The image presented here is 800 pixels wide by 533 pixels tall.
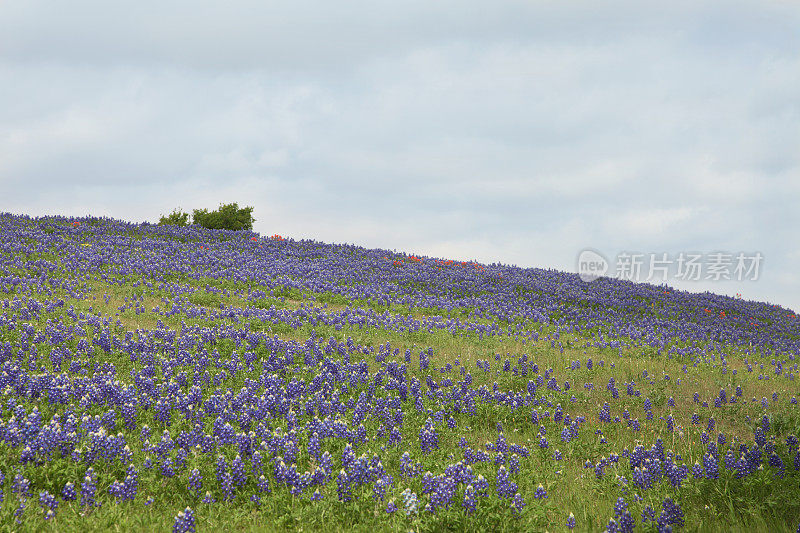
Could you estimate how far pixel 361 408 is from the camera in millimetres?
9234

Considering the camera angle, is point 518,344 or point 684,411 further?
point 518,344

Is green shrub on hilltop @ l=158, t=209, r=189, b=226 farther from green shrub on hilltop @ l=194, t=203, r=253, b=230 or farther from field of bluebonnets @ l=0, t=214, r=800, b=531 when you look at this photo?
field of bluebonnets @ l=0, t=214, r=800, b=531

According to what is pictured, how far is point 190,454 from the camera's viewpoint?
291 inches

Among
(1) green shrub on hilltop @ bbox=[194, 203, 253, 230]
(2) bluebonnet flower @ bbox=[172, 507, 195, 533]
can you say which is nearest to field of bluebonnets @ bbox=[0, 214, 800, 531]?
(2) bluebonnet flower @ bbox=[172, 507, 195, 533]

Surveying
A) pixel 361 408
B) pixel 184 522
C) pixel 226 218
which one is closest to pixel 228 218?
pixel 226 218

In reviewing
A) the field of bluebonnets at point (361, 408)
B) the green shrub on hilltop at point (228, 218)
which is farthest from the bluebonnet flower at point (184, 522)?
the green shrub on hilltop at point (228, 218)

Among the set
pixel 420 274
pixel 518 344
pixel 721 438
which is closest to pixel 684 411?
pixel 721 438

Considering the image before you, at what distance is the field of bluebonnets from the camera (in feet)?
20.9

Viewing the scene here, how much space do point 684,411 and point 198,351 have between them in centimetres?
1019

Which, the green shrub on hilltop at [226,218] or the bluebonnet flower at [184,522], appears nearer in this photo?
the bluebonnet flower at [184,522]

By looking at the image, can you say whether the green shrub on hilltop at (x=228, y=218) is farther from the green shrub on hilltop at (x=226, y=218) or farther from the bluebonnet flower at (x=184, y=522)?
the bluebonnet flower at (x=184, y=522)

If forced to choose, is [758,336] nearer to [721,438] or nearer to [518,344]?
[518,344]

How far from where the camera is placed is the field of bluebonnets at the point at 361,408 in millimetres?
6355

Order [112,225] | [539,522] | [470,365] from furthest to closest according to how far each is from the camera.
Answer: [112,225], [470,365], [539,522]
